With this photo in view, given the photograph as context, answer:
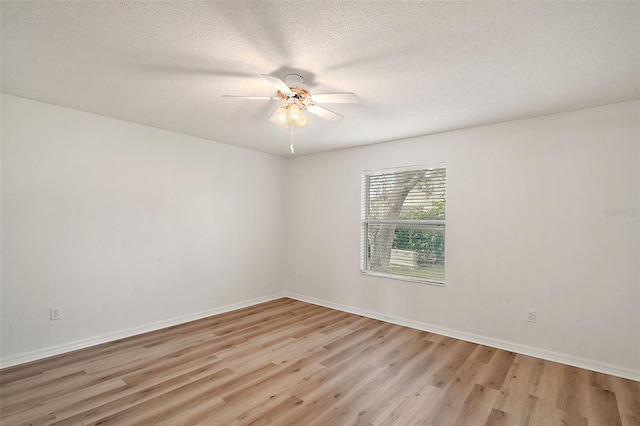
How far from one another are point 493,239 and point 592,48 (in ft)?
6.68

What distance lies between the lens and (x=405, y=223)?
4.25m

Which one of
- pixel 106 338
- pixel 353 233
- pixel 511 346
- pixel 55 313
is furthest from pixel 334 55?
pixel 106 338

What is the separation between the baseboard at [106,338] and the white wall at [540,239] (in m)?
2.18

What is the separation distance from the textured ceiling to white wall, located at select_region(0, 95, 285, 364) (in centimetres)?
46

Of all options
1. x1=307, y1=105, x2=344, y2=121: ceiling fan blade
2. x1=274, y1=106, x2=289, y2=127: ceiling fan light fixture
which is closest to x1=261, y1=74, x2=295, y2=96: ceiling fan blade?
x1=274, y1=106, x2=289, y2=127: ceiling fan light fixture

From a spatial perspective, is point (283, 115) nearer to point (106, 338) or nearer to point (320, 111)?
point (320, 111)

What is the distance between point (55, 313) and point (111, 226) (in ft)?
3.21

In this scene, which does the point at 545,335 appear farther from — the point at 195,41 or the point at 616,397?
the point at 195,41

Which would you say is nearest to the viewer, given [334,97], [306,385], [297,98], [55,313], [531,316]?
[334,97]

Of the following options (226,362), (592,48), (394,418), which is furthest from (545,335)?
(226,362)

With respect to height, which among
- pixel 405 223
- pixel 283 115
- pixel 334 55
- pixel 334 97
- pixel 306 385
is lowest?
pixel 306 385

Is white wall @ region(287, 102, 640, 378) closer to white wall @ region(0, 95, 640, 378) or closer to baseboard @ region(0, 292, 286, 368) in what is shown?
white wall @ region(0, 95, 640, 378)

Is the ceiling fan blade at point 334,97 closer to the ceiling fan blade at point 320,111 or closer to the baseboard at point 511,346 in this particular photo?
the ceiling fan blade at point 320,111

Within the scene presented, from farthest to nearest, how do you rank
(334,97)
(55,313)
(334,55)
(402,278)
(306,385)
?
(402,278) → (55,313) → (306,385) → (334,97) → (334,55)
